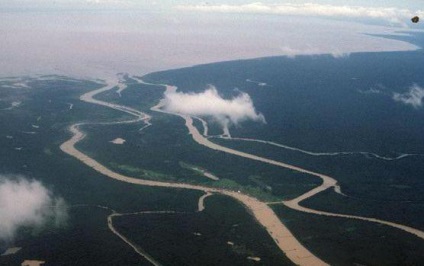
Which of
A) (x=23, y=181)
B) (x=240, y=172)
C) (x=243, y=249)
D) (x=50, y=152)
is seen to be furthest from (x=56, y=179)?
(x=243, y=249)

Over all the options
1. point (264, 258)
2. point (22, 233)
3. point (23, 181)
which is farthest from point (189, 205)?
point (23, 181)

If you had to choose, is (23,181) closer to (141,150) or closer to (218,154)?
(141,150)

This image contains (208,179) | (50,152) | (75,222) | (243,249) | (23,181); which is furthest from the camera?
(50,152)

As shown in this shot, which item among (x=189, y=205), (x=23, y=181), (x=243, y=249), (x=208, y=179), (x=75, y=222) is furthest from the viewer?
(x=208, y=179)

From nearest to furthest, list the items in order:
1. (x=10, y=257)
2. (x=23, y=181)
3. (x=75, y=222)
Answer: (x=10, y=257) < (x=75, y=222) < (x=23, y=181)

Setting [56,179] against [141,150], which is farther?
[141,150]

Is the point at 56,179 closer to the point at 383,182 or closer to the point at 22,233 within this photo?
the point at 22,233

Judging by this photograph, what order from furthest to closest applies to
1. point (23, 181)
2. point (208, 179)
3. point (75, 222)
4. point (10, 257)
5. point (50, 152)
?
point (50, 152), point (208, 179), point (23, 181), point (75, 222), point (10, 257)

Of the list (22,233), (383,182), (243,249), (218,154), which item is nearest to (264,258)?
(243,249)

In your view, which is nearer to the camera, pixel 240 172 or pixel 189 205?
pixel 189 205
